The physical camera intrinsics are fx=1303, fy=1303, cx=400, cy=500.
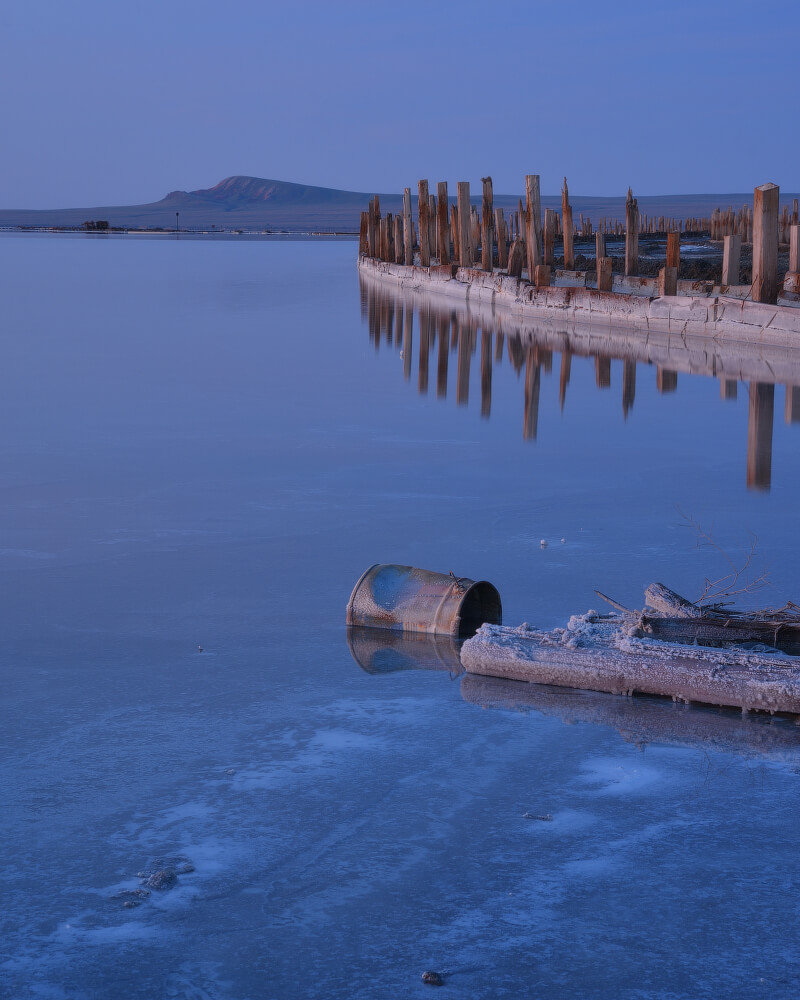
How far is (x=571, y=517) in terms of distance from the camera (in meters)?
6.60

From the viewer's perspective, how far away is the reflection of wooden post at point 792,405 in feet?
32.1

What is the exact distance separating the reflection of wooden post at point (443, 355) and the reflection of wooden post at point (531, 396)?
0.80 meters

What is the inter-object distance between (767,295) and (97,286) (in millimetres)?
17949

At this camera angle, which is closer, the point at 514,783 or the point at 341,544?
the point at 514,783

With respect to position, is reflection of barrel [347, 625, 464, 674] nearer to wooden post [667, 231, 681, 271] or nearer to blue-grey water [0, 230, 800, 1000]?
blue-grey water [0, 230, 800, 1000]

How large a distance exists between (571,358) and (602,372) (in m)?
1.22

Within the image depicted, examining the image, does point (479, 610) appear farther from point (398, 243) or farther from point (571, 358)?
point (398, 243)

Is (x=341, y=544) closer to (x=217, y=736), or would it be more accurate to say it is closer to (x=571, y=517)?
(x=571, y=517)

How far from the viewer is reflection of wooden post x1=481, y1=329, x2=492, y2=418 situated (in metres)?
11.1

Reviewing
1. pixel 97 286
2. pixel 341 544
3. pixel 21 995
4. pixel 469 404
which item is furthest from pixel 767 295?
pixel 97 286

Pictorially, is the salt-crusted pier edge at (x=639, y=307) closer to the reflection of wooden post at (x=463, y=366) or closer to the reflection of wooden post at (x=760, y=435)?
the reflection of wooden post at (x=463, y=366)

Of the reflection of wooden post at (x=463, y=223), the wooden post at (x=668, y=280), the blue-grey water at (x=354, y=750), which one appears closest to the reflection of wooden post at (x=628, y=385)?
the blue-grey water at (x=354, y=750)

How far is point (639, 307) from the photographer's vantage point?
1691 cm

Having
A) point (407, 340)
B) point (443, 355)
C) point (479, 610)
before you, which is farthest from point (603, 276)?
point (479, 610)
